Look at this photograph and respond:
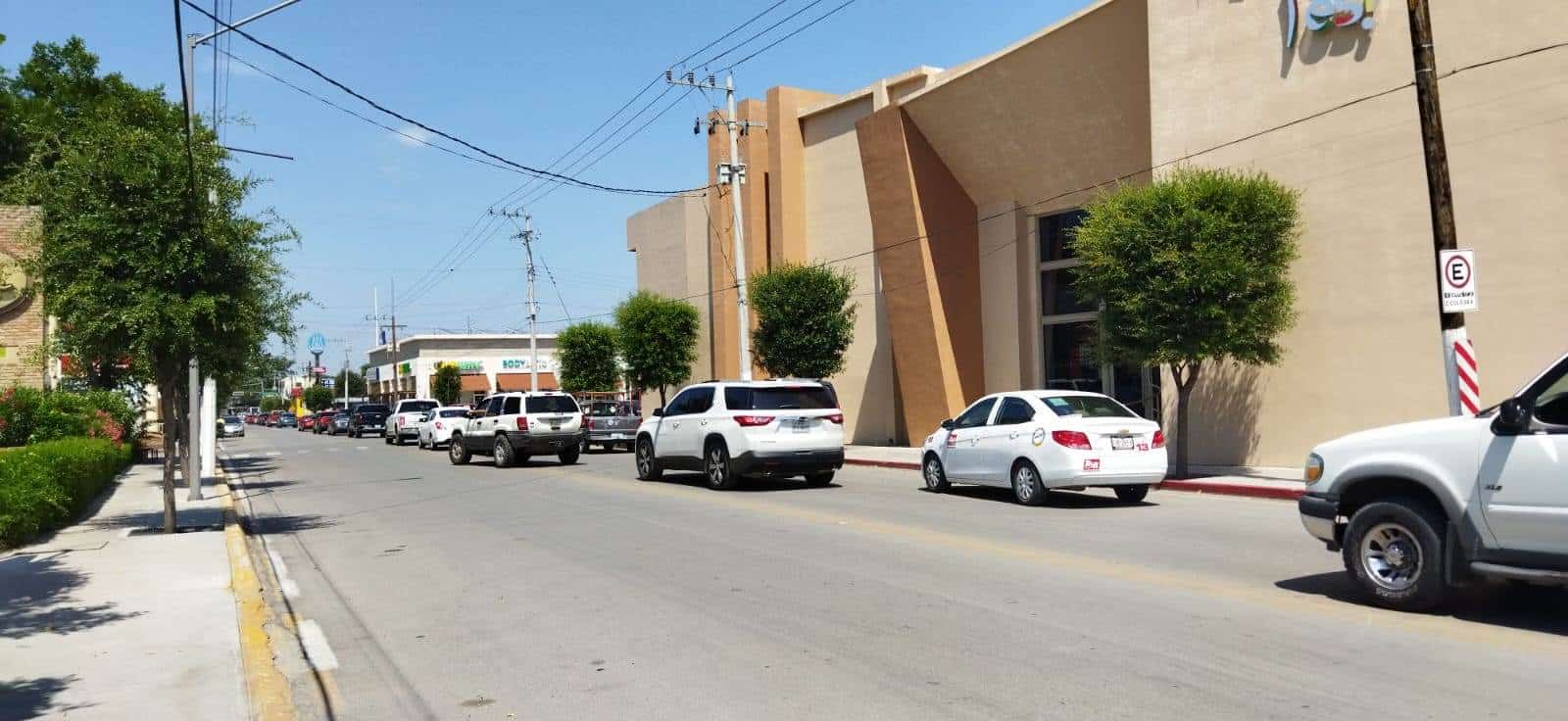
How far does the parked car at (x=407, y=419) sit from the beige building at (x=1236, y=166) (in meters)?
19.3

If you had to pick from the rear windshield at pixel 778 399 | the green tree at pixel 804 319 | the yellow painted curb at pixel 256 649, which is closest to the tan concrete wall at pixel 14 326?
the green tree at pixel 804 319

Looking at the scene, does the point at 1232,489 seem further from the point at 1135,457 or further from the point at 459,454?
the point at 459,454

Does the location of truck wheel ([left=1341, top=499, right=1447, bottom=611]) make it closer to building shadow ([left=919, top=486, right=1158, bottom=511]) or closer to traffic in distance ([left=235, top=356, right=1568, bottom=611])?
traffic in distance ([left=235, top=356, right=1568, bottom=611])

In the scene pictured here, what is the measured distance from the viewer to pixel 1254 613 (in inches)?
316

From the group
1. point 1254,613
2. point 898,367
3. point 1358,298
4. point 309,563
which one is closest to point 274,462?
point 898,367

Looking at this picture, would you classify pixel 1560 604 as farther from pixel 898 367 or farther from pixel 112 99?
pixel 898 367

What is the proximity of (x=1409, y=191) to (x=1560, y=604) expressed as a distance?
39.3ft

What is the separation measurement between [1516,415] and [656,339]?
35137 mm

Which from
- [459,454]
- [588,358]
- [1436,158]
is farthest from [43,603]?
[588,358]

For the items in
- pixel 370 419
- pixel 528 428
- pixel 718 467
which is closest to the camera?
pixel 718 467

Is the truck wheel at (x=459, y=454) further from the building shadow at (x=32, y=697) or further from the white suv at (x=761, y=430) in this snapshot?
the building shadow at (x=32, y=697)

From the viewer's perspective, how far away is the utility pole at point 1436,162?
13.8m

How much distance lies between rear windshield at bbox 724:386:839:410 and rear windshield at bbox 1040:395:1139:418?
14.8ft

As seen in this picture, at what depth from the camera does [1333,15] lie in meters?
19.0
